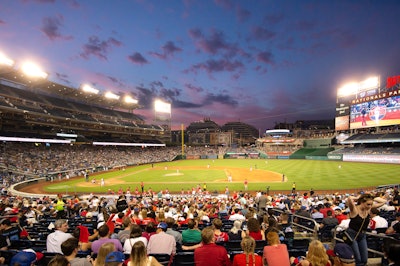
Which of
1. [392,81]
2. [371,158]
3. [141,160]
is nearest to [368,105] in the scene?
[392,81]

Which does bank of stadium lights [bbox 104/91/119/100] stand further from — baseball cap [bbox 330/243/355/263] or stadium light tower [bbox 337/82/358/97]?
baseball cap [bbox 330/243/355/263]

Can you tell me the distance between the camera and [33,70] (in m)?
49.5

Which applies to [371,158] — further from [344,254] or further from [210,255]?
[210,255]

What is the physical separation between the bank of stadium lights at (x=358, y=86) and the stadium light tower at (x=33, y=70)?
84.8 metres

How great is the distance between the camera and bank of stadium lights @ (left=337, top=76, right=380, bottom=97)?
63.6 meters

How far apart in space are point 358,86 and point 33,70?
8738 cm

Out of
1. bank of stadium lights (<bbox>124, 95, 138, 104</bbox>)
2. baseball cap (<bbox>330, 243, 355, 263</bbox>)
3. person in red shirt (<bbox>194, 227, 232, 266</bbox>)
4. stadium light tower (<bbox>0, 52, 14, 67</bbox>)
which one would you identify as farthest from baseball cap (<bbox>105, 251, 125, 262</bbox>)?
bank of stadium lights (<bbox>124, 95, 138, 104</bbox>)

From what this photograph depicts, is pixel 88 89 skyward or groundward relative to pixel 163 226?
skyward

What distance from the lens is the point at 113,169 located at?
56.1 meters

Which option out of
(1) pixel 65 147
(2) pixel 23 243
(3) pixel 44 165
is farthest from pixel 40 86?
(2) pixel 23 243

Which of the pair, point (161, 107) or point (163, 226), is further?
point (161, 107)

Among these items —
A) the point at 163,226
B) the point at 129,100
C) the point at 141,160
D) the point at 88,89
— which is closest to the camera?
the point at 163,226

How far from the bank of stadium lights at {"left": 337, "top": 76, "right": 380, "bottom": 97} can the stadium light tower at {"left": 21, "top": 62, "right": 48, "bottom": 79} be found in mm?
84844

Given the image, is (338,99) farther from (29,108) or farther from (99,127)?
(29,108)
